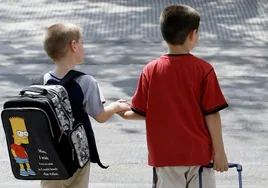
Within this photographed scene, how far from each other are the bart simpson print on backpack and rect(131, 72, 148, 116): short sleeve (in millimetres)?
621

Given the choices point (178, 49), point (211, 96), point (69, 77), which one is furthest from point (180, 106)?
point (69, 77)

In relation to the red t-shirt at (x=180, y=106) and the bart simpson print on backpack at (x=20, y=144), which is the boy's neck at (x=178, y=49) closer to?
the red t-shirt at (x=180, y=106)

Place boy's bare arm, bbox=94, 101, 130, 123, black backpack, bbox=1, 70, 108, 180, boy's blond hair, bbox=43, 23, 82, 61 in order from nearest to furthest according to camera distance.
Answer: black backpack, bbox=1, 70, 108, 180
boy's blond hair, bbox=43, 23, 82, 61
boy's bare arm, bbox=94, 101, 130, 123

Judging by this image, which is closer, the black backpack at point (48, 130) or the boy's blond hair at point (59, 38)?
the black backpack at point (48, 130)

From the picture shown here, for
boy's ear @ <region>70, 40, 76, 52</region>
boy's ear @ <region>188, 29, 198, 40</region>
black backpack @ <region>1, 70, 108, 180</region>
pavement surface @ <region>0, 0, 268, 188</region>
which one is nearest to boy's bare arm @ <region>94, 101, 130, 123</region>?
black backpack @ <region>1, 70, 108, 180</region>

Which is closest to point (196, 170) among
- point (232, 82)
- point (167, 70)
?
point (167, 70)

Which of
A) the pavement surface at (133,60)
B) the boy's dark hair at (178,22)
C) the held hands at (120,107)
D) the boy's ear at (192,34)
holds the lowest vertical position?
the pavement surface at (133,60)

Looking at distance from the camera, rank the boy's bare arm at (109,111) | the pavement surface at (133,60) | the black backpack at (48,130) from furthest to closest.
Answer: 1. the pavement surface at (133,60)
2. the boy's bare arm at (109,111)
3. the black backpack at (48,130)

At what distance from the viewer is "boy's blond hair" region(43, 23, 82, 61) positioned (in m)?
4.26


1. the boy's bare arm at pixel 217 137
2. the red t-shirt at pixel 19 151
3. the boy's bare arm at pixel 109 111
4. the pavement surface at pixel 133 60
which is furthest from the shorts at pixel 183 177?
the pavement surface at pixel 133 60

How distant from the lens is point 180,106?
4090 mm

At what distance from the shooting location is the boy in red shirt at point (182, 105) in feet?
13.4

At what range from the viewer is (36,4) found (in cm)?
1470

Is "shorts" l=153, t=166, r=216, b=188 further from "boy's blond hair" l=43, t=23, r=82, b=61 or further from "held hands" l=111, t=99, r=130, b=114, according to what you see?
"boy's blond hair" l=43, t=23, r=82, b=61
